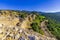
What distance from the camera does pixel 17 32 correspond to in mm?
33844

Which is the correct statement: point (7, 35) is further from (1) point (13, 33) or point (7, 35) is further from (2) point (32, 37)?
(2) point (32, 37)

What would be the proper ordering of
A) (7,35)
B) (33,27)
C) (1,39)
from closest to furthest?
1. (1,39)
2. (7,35)
3. (33,27)

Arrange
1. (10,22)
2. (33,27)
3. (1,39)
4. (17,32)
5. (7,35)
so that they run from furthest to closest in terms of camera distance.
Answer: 1. (33,27)
2. (10,22)
3. (17,32)
4. (7,35)
5. (1,39)

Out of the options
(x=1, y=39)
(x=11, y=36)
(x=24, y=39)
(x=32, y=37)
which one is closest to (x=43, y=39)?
(x=32, y=37)

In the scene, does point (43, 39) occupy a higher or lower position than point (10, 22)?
lower

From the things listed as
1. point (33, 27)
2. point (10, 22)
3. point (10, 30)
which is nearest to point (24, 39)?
point (10, 30)

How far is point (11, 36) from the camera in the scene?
103 feet

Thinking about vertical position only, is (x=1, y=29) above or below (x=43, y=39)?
above

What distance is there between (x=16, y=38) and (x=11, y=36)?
3.93 feet

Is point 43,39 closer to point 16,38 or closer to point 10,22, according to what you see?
point 16,38

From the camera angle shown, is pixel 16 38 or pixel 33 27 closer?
pixel 16 38

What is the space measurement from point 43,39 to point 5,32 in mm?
9048

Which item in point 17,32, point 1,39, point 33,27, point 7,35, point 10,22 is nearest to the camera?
point 1,39

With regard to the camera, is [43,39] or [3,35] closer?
[3,35]
